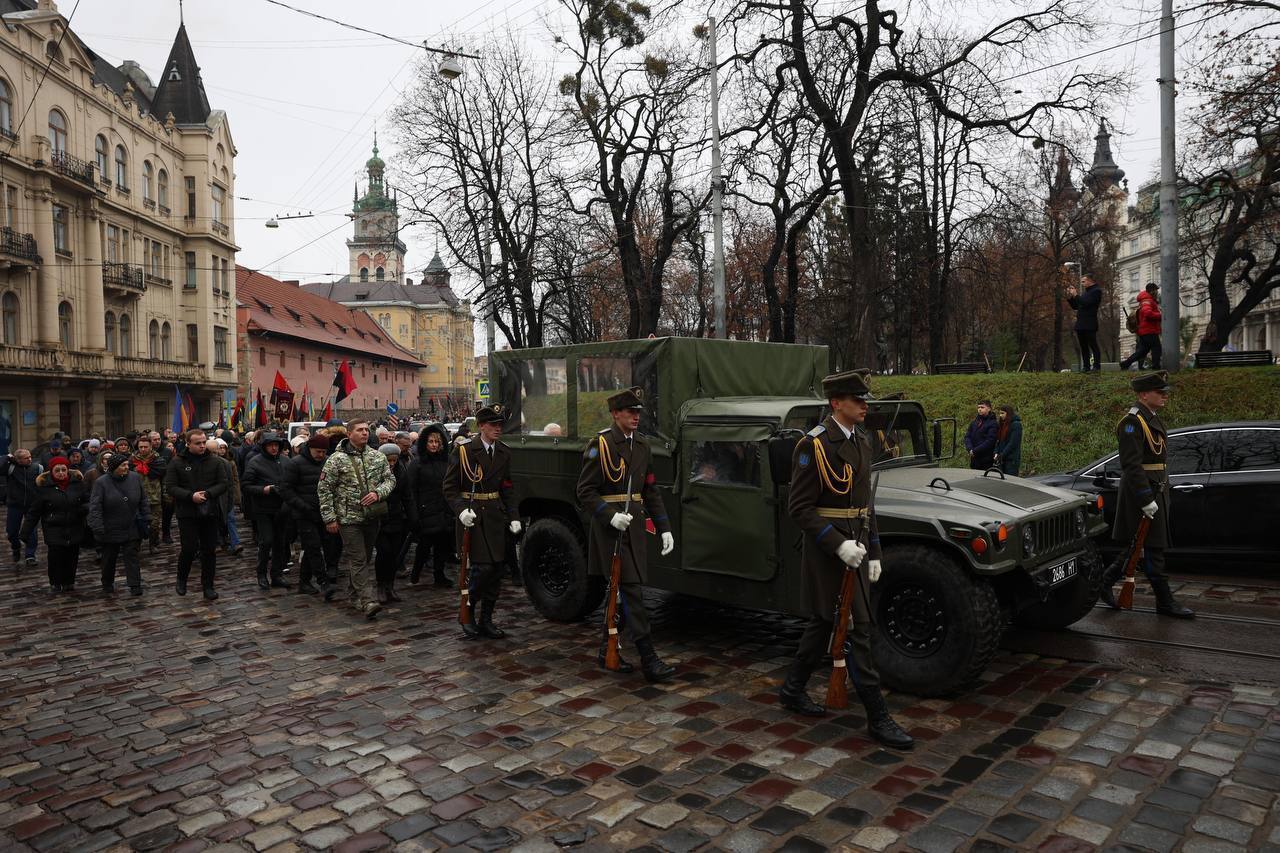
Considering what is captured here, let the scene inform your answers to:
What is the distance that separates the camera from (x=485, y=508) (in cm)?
780

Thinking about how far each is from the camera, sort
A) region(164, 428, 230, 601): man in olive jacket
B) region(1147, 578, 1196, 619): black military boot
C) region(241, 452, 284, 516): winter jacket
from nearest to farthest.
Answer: region(1147, 578, 1196, 619): black military boot, region(164, 428, 230, 601): man in olive jacket, region(241, 452, 284, 516): winter jacket

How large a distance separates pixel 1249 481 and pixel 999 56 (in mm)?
13425

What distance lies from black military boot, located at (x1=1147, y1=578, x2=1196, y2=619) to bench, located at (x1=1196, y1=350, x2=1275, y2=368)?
1089cm

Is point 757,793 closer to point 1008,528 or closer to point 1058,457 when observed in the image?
point 1008,528

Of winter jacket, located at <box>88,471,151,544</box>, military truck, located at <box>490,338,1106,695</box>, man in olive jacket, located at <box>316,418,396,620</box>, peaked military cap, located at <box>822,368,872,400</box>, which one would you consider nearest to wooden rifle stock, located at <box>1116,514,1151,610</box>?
military truck, located at <box>490,338,1106,695</box>

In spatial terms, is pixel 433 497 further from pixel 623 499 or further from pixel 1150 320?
pixel 1150 320

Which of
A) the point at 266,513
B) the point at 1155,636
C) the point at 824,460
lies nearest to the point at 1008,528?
the point at 824,460

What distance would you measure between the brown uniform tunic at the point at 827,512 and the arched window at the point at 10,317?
36.5 metres

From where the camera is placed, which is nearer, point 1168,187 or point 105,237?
point 1168,187

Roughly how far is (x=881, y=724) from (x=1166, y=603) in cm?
408

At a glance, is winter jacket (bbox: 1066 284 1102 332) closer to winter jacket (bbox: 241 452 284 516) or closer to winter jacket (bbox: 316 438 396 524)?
winter jacket (bbox: 316 438 396 524)

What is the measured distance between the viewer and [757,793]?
4.45m

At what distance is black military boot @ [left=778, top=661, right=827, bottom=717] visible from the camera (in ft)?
18.0

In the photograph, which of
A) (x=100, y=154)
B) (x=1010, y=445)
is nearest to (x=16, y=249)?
(x=100, y=154)
